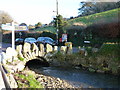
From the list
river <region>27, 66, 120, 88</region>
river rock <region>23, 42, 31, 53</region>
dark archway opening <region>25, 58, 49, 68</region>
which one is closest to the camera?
river <region>27, 66, 120, 88</region>

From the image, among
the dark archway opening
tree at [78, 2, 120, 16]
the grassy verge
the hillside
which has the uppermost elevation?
tree at [78, 2, 120, 16]

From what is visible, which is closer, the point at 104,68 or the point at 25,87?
the point at 25,87

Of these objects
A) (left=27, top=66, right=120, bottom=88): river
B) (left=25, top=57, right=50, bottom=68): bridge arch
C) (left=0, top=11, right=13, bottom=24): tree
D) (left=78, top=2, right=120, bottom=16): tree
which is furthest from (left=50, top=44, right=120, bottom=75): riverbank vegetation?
(left=0, top=11, right=13, bottom=24): tree

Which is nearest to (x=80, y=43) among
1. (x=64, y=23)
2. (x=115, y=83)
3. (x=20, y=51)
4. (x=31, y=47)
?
(x=64, y=23)

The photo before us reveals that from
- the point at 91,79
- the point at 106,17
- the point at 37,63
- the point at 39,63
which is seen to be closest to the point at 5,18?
the point at 37,63

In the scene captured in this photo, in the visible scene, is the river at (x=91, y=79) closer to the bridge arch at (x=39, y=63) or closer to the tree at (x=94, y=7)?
the bridge arch at (x=39, y=63)

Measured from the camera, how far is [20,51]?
539 inches

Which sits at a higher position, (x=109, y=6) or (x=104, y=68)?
(x=109, y=6)

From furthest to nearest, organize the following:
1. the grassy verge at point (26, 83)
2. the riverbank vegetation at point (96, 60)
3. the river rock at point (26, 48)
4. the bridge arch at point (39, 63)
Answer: the bridge arch at point (39, 63), the river rock at point (26, 48), the riverbank vegetation at point (96, 60), the grassy verge at point (26, 83)

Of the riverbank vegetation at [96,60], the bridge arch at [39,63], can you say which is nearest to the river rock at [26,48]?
the bridge arch at [39,63]

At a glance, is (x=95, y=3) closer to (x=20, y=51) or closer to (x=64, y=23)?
(x=64, y=23)

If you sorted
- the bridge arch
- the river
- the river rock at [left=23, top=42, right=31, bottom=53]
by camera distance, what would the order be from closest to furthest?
1. the river
2. the river rock at [left=23, top=42, right=31, bottom=53]
3. the bridge arch

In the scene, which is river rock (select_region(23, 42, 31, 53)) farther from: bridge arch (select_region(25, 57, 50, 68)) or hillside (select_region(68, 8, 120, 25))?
hillside (select_region(68, 8, 120, 25))

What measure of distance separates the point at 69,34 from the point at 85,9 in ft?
44.1
